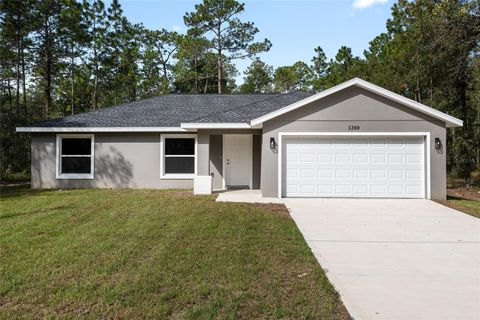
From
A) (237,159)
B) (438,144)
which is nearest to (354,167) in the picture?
(438,144)

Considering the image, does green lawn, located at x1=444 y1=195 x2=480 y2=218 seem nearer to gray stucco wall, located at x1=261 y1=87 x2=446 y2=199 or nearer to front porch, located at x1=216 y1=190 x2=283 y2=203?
gray stucco wall, located at x1=261 y1=87 x2=446 y2=199

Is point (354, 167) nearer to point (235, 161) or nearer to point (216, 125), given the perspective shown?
point (235, 161)

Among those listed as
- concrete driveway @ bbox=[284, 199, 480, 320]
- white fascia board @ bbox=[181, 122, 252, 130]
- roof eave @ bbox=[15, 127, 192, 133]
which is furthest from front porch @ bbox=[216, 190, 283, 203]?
roof eave @ bbox=[15, 127, 192, 133]

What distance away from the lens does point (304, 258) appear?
203 inches

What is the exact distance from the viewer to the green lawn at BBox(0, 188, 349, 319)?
356 cm

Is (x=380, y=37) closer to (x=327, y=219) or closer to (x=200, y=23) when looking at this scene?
(x=200, y=23)

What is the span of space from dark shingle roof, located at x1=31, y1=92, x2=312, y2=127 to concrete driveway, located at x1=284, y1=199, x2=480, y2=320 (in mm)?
5417

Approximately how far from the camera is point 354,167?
37.4 ft

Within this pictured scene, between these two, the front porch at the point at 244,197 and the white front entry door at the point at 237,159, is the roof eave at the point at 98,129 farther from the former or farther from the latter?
the front porch at the point at 244,197

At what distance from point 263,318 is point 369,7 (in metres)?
13.2

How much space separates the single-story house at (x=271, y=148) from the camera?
443 inches

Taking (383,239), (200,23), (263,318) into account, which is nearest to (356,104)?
(383,239)

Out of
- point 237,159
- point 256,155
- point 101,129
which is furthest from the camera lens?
point 237,159

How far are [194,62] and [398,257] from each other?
29.1 meters
